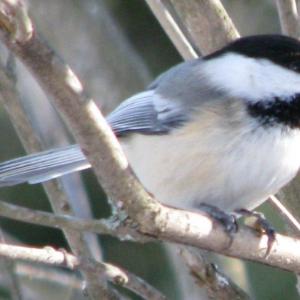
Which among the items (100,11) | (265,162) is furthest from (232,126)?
(100,11)

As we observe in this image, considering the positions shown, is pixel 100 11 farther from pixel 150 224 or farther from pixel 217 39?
pixel 150 224

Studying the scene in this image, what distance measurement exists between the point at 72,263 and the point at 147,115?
26.5 inches

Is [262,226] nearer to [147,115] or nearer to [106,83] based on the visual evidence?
[147,115]

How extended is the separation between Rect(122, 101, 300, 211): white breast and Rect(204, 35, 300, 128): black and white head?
43 mm

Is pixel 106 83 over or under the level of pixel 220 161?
over

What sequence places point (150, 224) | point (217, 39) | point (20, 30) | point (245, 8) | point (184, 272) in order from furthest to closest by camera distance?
1. point (245, 8)
2. point (184, 272)
3. point (217, 39)
4. point (150, 224)
5. point (20, 30)

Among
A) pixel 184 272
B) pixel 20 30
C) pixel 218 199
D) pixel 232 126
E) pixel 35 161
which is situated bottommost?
pixel 184 272

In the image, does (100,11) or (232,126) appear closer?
(232,126)

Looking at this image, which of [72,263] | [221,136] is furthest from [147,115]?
[72,263]

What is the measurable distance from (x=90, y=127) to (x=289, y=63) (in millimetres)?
941

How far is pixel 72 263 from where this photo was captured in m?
1.90

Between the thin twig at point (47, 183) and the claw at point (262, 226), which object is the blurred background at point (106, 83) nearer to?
the thin twig at point (47, 183)

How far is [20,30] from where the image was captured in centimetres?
142

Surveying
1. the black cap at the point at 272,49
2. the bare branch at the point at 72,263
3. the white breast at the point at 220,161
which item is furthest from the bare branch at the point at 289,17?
the bare branch at the point at 72,263
